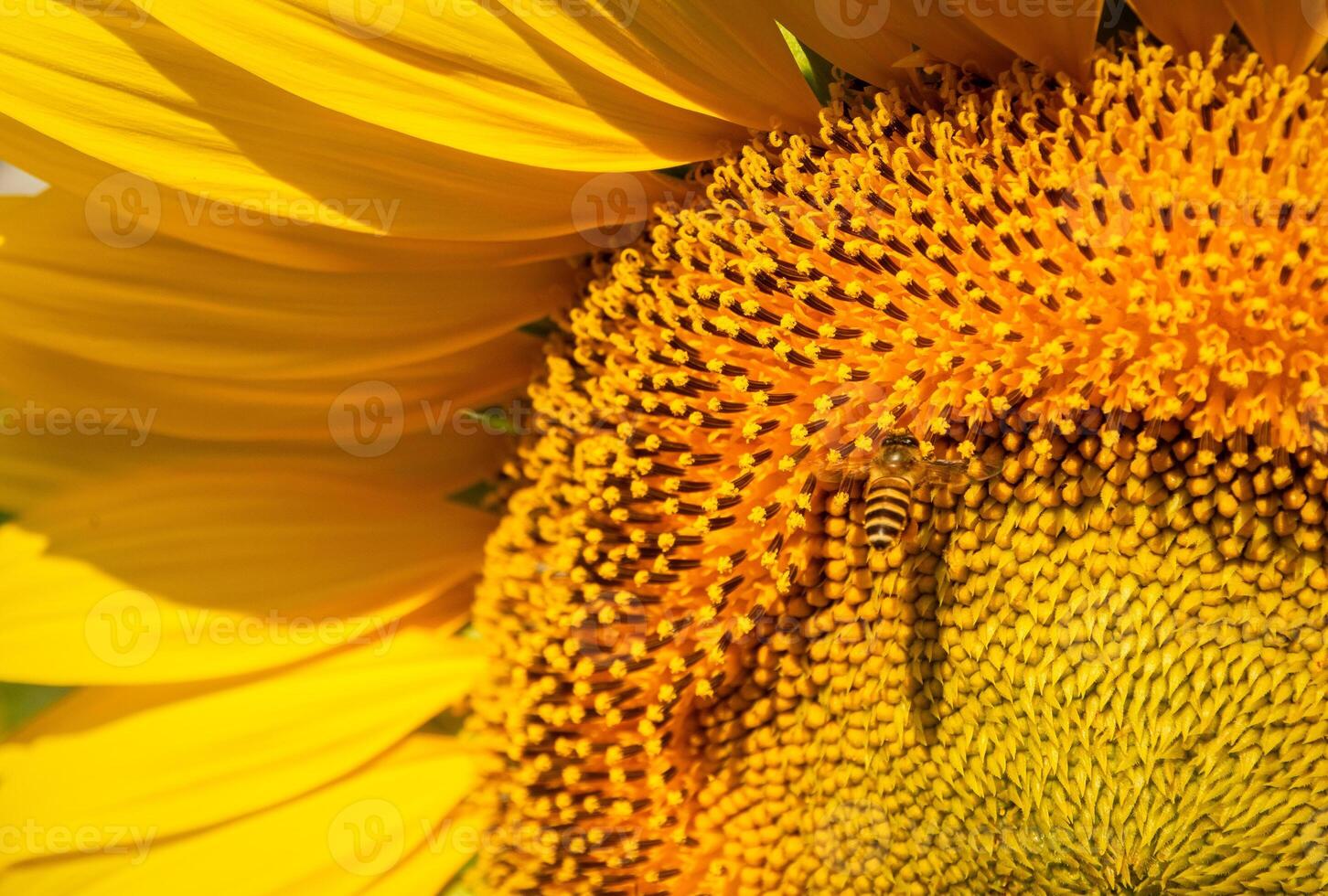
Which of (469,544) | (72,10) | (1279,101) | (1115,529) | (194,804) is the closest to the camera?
(1279,101)

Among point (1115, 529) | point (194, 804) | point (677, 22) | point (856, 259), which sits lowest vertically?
point (194, 804)

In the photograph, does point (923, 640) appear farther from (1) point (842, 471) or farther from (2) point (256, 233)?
(2) point (256, 233)

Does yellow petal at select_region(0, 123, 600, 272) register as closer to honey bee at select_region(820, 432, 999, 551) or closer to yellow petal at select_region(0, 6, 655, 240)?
yellow petal at select_region(0, 6, 655, 240)

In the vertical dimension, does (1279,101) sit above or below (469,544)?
above

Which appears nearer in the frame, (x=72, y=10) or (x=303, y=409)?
(x=72, y=10)

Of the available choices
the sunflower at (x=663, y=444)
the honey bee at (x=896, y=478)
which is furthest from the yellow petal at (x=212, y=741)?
the honey bee at (x=896, y=478)

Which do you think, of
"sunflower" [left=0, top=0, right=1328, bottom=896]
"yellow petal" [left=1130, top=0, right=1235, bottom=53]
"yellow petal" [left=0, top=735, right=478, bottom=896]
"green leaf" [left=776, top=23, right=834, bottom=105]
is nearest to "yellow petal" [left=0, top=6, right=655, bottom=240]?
"sunflower" [left=0, top=0, right=1328, bottom=896]

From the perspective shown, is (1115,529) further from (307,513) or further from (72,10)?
(72,10)

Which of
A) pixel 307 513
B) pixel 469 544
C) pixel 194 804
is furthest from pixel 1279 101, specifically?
pixel 194 804
